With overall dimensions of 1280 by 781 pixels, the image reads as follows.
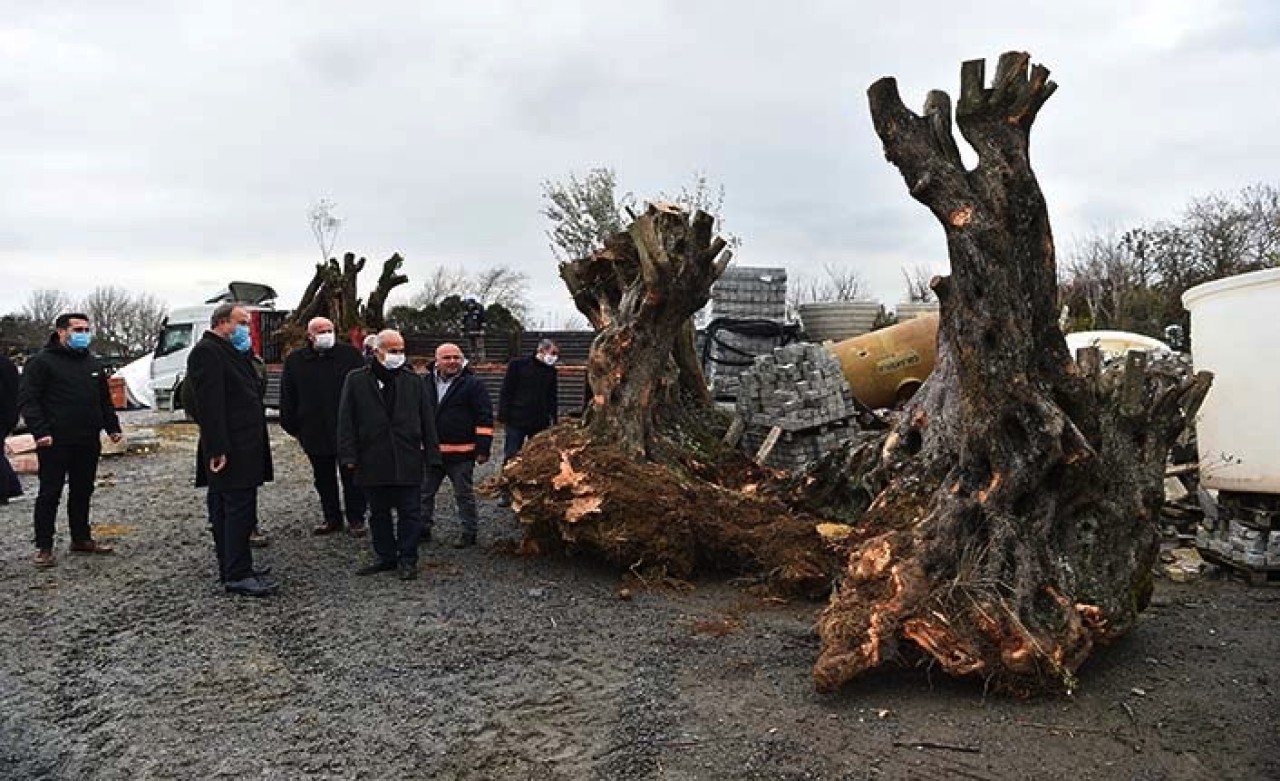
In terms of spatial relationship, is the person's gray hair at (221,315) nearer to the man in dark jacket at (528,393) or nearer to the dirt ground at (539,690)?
the dirt ground at (539,690)

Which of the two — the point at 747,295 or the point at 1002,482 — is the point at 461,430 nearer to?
the point at 1002,482

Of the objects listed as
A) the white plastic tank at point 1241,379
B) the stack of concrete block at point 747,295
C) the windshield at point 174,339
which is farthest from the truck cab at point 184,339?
the white plastic tank at point 1241,379

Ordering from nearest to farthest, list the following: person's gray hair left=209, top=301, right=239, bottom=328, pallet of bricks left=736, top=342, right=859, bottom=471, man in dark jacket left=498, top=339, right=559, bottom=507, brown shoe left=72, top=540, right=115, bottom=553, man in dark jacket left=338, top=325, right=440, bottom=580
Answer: person's gray hair left=209, top=301, right=239, bottom=328
man in dark jacket left=338, top=325, right=440, bottom=580
brown shoe left=72, top=540, right=115, bottom=553
pallet of bricks left=736, top=342, right=859, bottom=471
man in dark jacket left=498, top=339, right=559, bottom=507

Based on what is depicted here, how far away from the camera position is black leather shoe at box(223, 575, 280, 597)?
6.43 meters

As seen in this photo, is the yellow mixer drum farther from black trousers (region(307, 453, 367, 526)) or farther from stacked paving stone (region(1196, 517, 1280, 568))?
black trousers (region(307, 453, 367, 526))

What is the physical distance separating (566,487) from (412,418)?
1203mm

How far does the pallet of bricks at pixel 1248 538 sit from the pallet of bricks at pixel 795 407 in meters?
3.33

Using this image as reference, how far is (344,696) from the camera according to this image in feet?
15.6

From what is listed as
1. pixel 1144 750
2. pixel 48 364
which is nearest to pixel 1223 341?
pixel 1144 750

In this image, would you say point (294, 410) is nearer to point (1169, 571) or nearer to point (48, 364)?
point (48, 364)

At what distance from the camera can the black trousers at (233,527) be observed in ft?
20.6

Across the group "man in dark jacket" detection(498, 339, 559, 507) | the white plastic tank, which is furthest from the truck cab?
the white plastic tank

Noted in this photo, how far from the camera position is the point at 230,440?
627 centimetres

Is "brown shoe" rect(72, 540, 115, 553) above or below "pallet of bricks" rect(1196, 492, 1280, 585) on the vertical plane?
below
